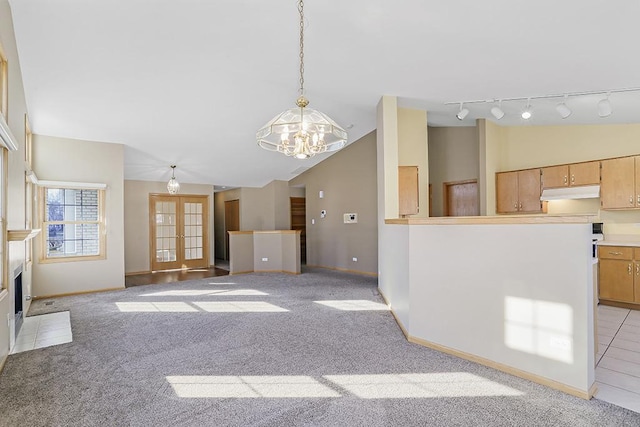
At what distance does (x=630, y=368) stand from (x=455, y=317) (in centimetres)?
145

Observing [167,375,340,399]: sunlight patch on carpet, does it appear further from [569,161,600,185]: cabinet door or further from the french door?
the french door

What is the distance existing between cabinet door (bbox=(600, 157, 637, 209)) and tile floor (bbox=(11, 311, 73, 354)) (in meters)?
7.22

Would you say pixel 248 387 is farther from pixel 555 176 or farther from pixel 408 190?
pixel 555 176

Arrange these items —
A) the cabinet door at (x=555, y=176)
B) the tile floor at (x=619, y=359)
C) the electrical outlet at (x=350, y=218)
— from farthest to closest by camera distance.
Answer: the electrical outlet at (x=350, y=218), the cabinet door at (x=555, y=176), the tile floor at (x=619, y=359)

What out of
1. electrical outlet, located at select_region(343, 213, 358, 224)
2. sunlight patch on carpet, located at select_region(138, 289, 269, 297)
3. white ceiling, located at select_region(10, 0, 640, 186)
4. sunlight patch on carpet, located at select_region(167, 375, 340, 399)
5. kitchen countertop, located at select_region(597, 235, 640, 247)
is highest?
white ceiling, located at select_region(10, 0, 640, 186)

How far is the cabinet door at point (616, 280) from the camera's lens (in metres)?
4.73

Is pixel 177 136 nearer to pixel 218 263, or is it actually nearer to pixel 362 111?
pixel 362 111

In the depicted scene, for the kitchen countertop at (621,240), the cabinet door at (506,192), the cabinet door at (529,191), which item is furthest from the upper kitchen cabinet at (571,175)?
the kitchen countertop at (621,240)

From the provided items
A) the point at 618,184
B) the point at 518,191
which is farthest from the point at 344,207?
the point at 618,184

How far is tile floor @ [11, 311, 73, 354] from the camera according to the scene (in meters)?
3.55

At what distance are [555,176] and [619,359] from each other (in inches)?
133

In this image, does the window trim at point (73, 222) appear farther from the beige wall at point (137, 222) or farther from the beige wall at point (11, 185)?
the beige wall at point (137, 222)

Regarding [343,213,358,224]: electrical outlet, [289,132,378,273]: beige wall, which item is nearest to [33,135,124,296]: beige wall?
[289,132,378,273]: beige wall

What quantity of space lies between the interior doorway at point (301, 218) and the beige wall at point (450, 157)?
424 centimetres
